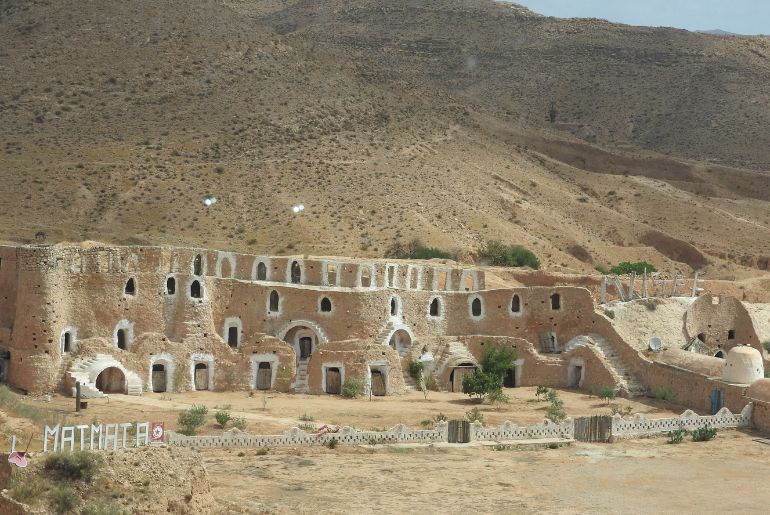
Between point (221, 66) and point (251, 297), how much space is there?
3721cm

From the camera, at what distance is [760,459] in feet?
105

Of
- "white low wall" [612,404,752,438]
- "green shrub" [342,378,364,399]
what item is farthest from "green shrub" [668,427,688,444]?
"green shrub" [342,378,364,399]

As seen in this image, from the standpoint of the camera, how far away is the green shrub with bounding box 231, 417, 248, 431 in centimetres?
3200

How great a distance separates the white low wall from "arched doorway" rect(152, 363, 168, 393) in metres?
14.8

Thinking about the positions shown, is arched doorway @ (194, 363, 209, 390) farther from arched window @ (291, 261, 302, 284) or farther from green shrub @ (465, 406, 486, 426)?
green shrub @ (465, 406, 486, 426)

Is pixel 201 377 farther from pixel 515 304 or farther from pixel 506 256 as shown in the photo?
pixel 506 256

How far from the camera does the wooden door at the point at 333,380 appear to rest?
39688mm

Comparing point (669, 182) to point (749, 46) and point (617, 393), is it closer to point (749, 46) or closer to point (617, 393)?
point (749, 46)

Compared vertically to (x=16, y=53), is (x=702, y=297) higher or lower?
lower

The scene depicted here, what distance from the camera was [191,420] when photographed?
3127 centimetres

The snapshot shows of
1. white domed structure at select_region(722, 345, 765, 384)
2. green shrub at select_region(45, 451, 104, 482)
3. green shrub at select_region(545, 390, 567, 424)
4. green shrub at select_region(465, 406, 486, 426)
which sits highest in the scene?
white domed structure at select_region(722, 345, 765, 384)

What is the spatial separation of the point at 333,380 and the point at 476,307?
7172mm

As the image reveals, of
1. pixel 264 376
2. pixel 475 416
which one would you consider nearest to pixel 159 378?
A: pixel 264 376

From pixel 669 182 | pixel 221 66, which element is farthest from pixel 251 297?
pixel 669 182
